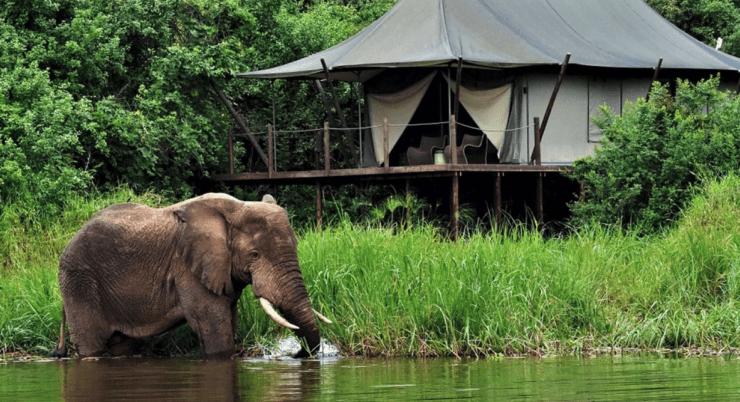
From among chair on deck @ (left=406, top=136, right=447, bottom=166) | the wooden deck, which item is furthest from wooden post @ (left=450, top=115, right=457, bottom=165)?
chair on deck @ (left=406, top=136, right=447, bottom=166)

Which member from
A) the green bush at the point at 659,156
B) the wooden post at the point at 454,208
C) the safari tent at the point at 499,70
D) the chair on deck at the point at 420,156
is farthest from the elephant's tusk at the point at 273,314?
the chair on deck at the point at 420,156

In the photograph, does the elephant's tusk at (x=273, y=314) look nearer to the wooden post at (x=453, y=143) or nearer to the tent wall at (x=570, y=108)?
the wooden post at (x=453, y=143)

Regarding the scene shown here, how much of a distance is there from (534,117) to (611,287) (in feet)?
33.2

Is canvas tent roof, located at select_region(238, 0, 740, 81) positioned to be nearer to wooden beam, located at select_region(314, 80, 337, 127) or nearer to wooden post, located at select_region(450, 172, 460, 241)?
wooden beam, located at select_region(314, 80, 337, 127)

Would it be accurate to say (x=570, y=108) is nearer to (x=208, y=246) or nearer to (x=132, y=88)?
(x=132, y=88)

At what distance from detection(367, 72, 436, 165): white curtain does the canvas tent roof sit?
1.77ft

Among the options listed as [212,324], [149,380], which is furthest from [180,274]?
[149,380]

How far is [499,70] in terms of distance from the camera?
67.7 ft

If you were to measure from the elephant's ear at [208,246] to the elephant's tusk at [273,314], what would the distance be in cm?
39

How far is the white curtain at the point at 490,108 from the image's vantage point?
66.7 feet

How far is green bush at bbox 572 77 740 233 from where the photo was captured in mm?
14867

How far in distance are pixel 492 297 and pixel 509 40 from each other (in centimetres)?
1127

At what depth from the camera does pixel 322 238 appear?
1110 centimetres

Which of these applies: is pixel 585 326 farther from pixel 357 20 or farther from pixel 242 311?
pixel 357 20
